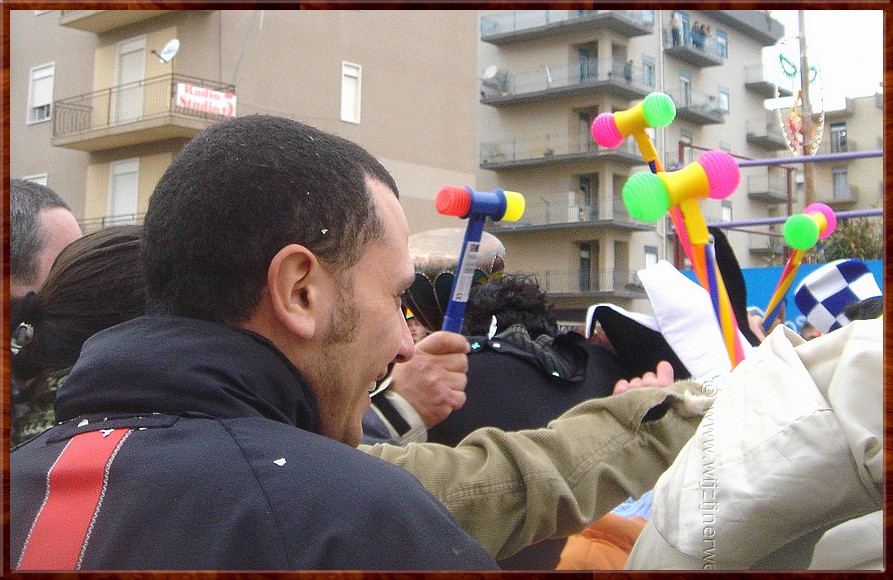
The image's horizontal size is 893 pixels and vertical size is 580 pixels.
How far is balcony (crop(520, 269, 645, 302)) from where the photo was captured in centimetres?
143

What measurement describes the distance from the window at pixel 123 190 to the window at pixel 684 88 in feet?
3.29

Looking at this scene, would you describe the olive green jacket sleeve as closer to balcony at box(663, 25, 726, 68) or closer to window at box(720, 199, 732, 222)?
balcony at box(663, 25, 726, 68)

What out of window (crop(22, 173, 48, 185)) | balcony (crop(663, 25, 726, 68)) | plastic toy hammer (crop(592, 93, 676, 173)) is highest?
balcony (crop(663, 25, 726, 68))

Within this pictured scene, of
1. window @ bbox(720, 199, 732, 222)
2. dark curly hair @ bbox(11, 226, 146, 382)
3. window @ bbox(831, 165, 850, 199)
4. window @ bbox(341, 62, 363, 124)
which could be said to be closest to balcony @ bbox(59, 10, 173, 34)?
dark curly hair @ bbox(11, 226, 146, 382)

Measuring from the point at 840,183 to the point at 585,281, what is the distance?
42 centimetres

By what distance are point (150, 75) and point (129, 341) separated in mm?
2052

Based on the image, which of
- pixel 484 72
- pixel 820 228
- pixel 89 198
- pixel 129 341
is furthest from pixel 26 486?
pixel 484 72

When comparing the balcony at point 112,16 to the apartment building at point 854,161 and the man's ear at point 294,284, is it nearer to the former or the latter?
the man's ear at point 294,284

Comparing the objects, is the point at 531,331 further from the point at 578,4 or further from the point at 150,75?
the point at 150,75

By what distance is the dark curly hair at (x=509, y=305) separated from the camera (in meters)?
1.49

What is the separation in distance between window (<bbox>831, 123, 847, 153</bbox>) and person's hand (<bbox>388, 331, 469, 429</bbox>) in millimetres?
531

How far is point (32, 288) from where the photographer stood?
1.03 m

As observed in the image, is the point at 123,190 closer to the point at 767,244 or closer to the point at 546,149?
the point at 546,149

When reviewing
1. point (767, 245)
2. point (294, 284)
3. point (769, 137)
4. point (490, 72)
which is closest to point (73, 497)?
point (294, 284)
